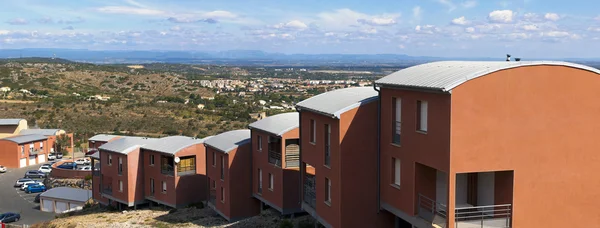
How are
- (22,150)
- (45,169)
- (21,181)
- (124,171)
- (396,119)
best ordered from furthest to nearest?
1. (22,150)
2. (45,169)
3. (21,181)
4. (124,171)
5. (396,119)

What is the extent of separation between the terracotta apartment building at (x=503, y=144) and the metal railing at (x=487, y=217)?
1.1 inches

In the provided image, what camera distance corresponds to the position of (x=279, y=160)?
28.0 m

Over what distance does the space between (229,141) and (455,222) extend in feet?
60.7

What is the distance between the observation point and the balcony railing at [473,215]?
52.3 ft

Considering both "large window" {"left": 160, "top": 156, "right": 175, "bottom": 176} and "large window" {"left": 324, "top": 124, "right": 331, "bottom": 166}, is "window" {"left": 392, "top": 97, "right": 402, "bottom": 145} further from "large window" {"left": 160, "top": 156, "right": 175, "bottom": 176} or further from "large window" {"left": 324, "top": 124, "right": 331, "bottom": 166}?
"large window" {"left": 160, "top": 156, "right": 175, "bottom": 176}

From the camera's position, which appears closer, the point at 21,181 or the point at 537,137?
the point at 537,137

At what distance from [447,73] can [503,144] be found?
250 centimetres

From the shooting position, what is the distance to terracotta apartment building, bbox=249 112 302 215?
1083 inches

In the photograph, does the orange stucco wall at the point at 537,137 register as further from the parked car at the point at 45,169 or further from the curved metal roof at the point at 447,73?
the parked car at the point at 45,169

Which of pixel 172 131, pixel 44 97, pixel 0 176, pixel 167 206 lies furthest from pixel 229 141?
pixel 44 97

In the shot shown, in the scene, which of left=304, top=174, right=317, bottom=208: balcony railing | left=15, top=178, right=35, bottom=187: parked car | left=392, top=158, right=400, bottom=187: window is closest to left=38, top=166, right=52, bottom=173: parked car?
left=15, top=178, right=35, bottom=187: parked car

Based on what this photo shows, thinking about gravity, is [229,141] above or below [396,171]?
below

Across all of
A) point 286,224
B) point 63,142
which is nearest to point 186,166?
point 286,224

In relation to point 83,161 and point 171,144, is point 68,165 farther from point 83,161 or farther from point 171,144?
point 171,144
